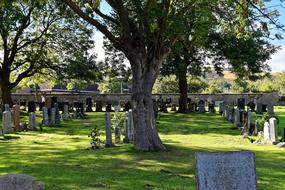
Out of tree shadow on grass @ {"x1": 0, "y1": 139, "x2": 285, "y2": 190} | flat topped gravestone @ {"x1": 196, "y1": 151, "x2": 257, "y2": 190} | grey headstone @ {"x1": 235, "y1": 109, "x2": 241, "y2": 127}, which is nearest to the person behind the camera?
flat topped gravestone @ {"x1": 196, "y1": 151, "x2": 257, "y2": 190}

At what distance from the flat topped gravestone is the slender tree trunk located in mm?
7967

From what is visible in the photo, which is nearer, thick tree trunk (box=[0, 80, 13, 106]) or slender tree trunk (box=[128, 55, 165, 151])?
slender tree trunk (box=[128, 55, 165, 151])

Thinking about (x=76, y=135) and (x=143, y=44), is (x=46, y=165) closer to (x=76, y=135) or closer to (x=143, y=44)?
(x=143, y=44)

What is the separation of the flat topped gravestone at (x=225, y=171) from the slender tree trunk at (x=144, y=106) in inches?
314

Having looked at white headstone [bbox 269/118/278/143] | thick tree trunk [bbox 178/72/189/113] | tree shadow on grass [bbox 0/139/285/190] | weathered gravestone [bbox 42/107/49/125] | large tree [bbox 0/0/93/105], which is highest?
large tree [bbox 0/0/93/105]

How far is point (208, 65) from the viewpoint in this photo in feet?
113

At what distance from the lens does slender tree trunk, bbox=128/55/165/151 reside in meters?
13.3

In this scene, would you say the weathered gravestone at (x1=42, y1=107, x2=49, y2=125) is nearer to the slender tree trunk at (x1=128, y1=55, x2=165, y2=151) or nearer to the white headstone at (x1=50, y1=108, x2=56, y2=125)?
the white headstone at (x1=50, y1=108, x2=56, y2=125)

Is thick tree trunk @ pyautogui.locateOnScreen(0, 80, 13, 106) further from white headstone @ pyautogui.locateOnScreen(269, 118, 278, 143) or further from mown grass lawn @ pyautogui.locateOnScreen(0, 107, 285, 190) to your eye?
white headstone @ pyautogui.locateOnScreen(269, 118, 278, 143)

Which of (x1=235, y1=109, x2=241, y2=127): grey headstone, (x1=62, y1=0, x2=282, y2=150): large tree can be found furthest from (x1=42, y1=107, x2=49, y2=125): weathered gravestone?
(x1=62, y1=0, x2=282, y2=150): large tree

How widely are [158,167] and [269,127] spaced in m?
6.88

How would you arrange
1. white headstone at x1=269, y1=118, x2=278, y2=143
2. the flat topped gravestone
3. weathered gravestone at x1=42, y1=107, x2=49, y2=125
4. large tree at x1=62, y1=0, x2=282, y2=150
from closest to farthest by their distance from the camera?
the flat topped gravestone < large tree at x1=62, y1=0, x2=282, y2=150 < white headstone at x1=269, y1=118, x2=278, y2=143 < weathered gravestone at x1=42, y1=107, x2=49, y2=125

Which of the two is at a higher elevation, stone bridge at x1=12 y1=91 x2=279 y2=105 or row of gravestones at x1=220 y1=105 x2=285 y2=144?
stone bridge at x1=12 y1=91 x2=279 y2=105

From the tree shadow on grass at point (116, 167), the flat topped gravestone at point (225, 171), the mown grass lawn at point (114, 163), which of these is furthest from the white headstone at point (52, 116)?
the flat topped gravestone at point (225, 171)
